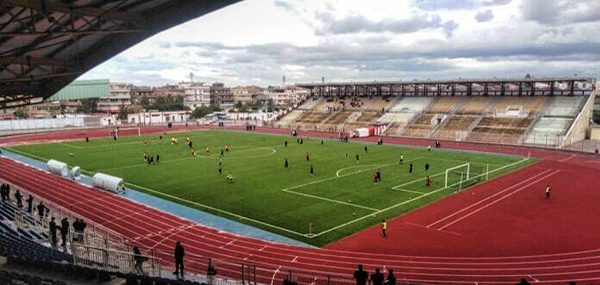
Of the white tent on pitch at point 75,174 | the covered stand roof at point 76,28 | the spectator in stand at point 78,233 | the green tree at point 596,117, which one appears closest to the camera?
the covered stand roof at point 76,28

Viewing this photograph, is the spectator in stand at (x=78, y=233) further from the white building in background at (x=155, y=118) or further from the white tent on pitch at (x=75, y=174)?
the white building in background at (x=155, y=118)

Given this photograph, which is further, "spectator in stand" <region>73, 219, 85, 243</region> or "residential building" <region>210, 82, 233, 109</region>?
"residential building" <region>210, 82, 233, 109</region>

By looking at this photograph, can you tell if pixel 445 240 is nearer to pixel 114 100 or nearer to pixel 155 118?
pixel 155 118

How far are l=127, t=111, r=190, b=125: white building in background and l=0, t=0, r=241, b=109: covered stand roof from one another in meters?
76.7

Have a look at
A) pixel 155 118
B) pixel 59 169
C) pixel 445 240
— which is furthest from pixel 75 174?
pixel 155 118

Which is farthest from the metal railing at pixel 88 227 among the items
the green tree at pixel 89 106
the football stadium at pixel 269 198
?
the green tree at pixel 89 106

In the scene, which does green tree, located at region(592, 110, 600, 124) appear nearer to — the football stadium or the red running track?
the football stadium

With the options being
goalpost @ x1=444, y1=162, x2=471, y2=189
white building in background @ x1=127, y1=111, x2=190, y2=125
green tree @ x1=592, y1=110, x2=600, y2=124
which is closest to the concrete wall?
goalpost @ x1=444, y1=162, x2=471, y2=189

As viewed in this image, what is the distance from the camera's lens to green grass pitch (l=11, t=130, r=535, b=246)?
26203 millimetres

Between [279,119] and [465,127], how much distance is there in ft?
131

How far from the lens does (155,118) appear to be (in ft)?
340

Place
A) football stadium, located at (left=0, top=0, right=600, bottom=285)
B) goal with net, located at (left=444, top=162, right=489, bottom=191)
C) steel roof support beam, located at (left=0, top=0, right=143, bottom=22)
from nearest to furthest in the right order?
1. steel roof support beam, located at (left=0, top=0, right=143, bottom=22)
2. football stadium, located at (left=0, top=0, right=600, bottom=285)
3. goal with net, located at (left=444, top=162, right=489, bottom=191)

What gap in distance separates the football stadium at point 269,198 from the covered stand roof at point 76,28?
0.26ft

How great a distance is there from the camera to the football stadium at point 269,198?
1659 cm
